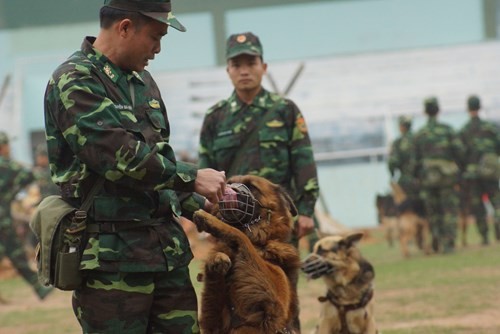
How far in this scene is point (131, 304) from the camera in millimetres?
4086

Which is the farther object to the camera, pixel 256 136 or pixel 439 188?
pixel 439 188

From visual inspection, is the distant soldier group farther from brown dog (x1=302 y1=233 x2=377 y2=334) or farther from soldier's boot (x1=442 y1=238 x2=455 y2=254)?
brown dog (x1=302 y1=233 x2=377 y2=334)

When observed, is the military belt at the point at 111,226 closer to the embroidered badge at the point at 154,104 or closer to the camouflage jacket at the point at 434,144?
the embroidered badge at the point at 154,104

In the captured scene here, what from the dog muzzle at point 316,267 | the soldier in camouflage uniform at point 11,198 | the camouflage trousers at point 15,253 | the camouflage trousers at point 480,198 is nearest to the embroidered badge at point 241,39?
the dog muzzle at point 316,267

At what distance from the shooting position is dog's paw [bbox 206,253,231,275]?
4.37m

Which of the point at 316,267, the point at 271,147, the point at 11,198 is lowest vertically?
the point at 11,198

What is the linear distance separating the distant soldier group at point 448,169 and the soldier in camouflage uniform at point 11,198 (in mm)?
6127

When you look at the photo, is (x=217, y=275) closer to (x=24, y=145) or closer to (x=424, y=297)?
(x=424, y=297)

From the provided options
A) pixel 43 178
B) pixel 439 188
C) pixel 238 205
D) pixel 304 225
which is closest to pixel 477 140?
pixel 439 188

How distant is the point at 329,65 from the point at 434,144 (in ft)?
→ 29.3

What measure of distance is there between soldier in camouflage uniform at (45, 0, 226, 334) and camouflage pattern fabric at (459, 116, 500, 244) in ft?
44.4

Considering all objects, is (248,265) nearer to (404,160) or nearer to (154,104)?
→ (154,104)

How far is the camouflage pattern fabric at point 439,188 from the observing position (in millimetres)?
16297

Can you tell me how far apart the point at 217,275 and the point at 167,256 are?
1.24 ft
